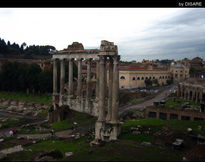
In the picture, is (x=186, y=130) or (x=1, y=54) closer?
(x=186, y=130)

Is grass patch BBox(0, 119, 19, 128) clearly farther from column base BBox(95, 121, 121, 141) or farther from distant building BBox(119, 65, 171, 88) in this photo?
distant building BBox(119, 65, 171, 88)

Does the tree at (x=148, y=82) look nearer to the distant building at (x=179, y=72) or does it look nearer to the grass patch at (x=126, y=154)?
the distant building at (x=179, y=72)

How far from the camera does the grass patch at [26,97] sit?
2381 inches

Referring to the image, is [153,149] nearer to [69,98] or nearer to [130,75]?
[69,98]

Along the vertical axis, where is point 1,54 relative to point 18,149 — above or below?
above

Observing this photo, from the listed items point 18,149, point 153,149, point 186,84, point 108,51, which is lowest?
point 18,149

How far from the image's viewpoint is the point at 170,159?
17.2 meters

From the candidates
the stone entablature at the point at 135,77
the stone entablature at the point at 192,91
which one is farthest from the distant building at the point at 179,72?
the stone entablature at the point at 192,91

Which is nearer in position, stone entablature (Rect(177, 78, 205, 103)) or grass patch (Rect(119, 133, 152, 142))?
grass patch (Rect(119, 133, 152, 142))

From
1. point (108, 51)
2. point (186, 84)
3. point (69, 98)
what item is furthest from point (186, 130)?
point (186, 84)

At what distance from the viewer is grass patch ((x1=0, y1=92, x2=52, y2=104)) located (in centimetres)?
6047

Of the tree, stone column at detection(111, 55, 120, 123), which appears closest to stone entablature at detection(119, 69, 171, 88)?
the tree

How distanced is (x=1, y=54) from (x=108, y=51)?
9722 centimetres

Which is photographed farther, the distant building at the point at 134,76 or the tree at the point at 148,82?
the tree at the point at 148,82
